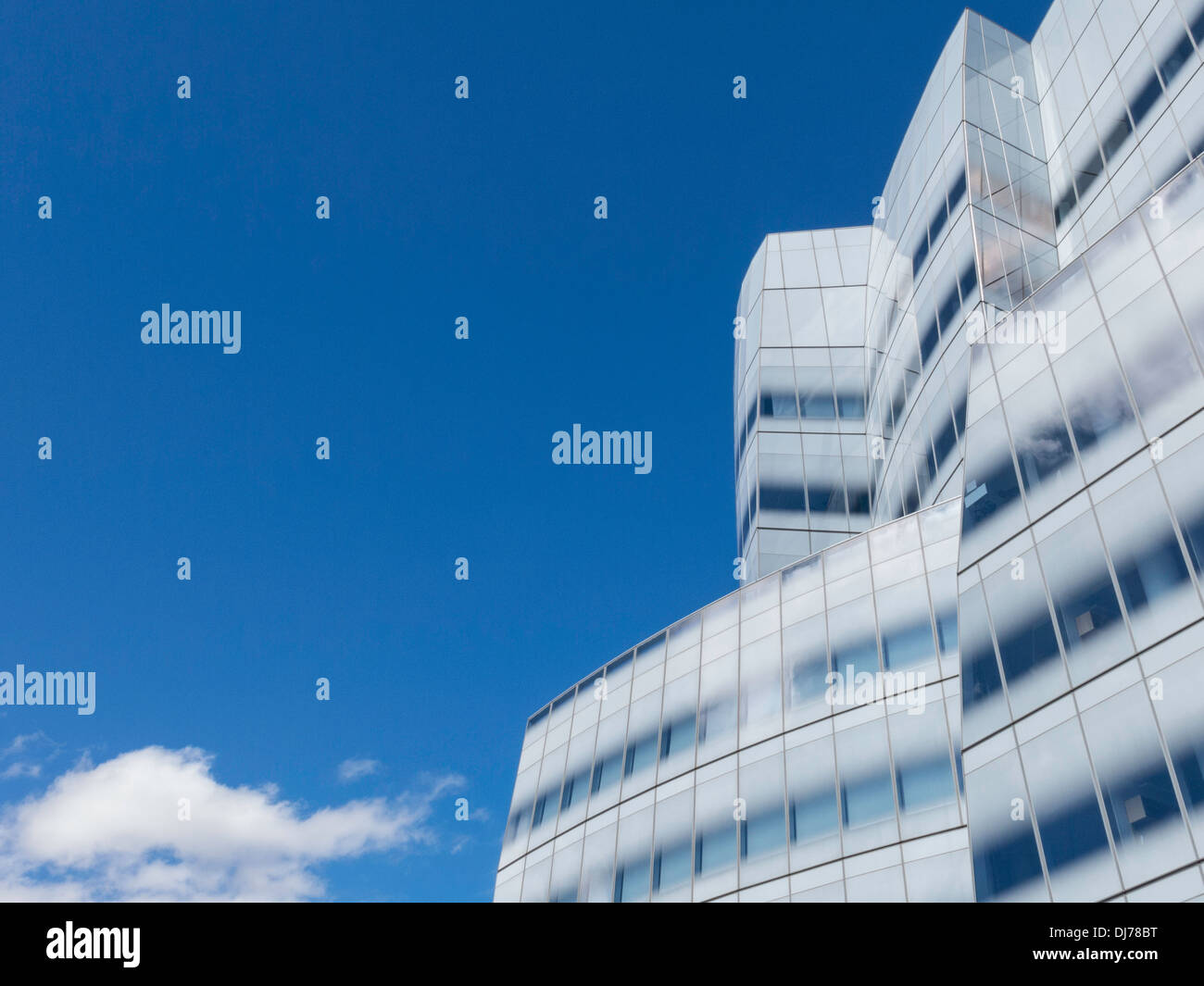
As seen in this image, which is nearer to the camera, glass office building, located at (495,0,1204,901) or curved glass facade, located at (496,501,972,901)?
glass office building, located at (495,0,1204,901)

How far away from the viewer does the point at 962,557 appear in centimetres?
2375

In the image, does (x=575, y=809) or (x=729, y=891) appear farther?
(x=575, y=809)

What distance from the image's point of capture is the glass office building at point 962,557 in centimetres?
1839

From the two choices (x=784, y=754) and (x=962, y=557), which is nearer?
(x=962, y=557)

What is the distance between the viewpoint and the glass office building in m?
18.4

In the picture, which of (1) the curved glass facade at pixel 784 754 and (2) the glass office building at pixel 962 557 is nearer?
(2) the glass office building at pixel 962 557

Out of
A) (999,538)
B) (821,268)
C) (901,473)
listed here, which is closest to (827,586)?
(901,473)

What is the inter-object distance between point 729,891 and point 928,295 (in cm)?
2463

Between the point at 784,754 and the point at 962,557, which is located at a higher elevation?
the point at 962,557
